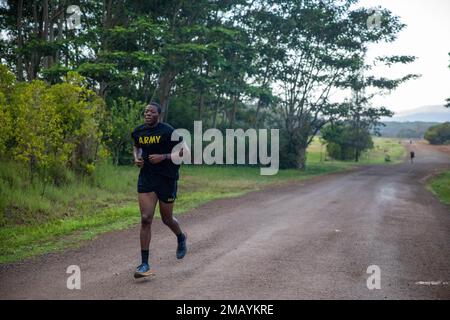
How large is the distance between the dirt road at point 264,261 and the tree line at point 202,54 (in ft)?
35.7

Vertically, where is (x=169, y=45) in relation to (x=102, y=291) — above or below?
above

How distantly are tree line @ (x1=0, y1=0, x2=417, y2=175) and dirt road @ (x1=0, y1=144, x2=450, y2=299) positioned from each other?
10.9 meters

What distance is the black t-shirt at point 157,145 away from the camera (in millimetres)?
5758

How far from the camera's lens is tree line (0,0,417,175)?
64.3ft

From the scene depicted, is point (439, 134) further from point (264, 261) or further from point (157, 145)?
point (157, 145)

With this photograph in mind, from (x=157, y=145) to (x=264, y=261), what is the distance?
2.38 meters

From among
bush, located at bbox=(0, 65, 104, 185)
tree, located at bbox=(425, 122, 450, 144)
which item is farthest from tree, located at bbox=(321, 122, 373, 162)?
tree, located at bbox=(425, 122, 450, 144)

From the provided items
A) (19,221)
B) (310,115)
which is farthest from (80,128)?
(310,115)

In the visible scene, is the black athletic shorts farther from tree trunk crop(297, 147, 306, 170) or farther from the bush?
tree trunk crop(297, 147, 306, 170)

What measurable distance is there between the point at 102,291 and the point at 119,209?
252 inches

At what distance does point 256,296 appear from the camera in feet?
15.4

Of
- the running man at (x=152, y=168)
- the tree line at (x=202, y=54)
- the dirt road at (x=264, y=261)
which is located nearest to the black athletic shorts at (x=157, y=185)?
the running man at (x=152, y=168)

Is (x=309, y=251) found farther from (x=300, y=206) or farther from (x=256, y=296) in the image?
(x=300, y=206)

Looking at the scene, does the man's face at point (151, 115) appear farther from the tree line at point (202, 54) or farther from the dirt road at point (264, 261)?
the tree line at point (202, 54)
